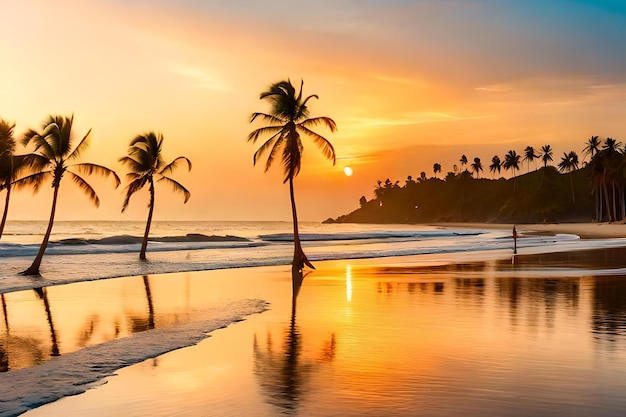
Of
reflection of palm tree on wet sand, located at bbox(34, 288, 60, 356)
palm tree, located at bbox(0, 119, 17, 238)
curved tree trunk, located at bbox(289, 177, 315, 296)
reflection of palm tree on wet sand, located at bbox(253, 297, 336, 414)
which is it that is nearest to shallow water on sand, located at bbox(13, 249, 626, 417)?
reflection of palm tree on wet sand, located at bbox(253, 297, 336, 414)

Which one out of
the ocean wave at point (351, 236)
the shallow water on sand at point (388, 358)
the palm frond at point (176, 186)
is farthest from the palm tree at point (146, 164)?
the ocean wave at point (351, 236)

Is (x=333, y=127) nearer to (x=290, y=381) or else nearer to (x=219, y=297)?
(x=219, y=297)

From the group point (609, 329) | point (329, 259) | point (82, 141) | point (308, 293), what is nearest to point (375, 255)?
point (329, 259)

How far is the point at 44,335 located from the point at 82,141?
2288 cm

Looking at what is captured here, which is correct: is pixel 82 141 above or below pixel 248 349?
above

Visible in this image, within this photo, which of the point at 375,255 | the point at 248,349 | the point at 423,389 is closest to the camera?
the point at 423,389

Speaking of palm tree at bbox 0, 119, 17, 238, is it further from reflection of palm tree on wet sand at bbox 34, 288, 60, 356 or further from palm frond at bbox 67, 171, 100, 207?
reflection of palm tree on wet sand at bbox 34, 288, 60, 356

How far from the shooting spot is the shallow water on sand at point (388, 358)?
8.47 metres

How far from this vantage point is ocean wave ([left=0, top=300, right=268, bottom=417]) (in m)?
9.14

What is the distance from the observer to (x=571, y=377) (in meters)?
9.76

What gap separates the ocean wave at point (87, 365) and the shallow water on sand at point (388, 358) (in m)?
0.35

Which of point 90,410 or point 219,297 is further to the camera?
point 219,297

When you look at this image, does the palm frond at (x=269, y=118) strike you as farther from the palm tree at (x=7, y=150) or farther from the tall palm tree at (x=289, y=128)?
the palm tree at (x=7, y=150)

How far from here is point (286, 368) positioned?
35.2ft
